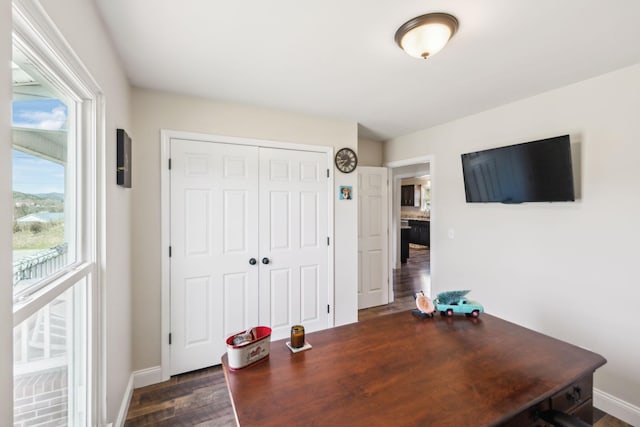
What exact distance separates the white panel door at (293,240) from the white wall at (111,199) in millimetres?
1093

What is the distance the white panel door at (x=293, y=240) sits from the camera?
2.69m

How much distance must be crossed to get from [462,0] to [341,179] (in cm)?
194

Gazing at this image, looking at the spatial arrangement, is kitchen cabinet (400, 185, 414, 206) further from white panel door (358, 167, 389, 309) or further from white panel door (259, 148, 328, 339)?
white panel door (259, 148, 328, 339)

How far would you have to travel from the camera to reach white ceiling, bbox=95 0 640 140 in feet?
4.41

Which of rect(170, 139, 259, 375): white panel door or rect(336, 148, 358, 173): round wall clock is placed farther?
rect(336, 148, 358, 173): round wall clock

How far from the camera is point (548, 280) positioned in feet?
7.57

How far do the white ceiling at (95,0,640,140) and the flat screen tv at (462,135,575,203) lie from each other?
493 mm

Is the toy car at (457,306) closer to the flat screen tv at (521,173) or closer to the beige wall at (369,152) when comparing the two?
the flat screen tv at (521,173)

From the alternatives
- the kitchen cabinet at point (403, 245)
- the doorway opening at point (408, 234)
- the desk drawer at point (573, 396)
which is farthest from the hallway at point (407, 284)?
the desk drawer at point (573, 396)

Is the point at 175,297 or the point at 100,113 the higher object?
the point at 100,113

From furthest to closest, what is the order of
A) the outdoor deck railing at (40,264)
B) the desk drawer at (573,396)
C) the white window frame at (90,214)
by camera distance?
the white window frame at (90,214) → the desk drawer at (573,396) → the outdoor deck railing at (40,264)

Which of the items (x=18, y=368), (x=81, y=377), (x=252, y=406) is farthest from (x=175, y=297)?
(x=252, y=406)

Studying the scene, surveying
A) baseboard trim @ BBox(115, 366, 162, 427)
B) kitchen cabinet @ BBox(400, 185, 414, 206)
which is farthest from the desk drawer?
kitchen cabinet @ BBox(400, 185, 414, 206)

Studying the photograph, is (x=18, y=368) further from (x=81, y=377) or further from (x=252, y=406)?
(x=252, y=406)
